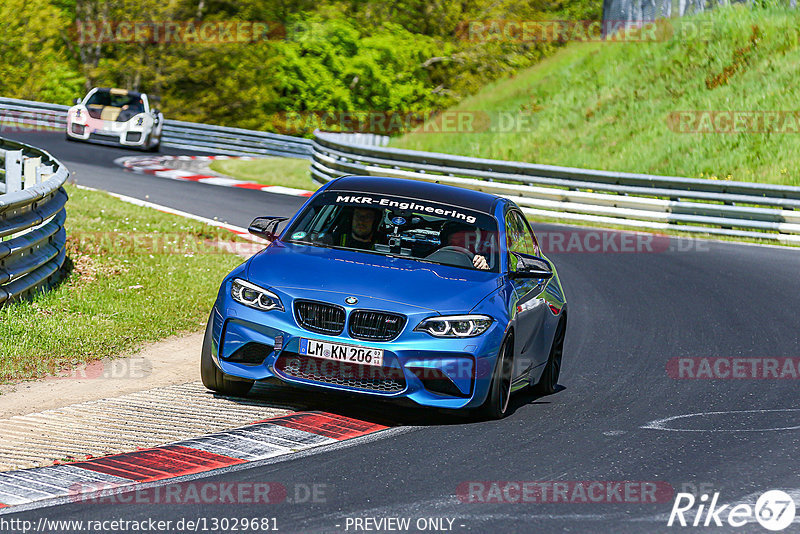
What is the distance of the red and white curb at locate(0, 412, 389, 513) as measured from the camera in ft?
18.8

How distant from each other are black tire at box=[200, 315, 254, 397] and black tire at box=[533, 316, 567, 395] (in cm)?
238

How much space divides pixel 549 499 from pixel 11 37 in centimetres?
4713

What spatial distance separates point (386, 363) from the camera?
7.24 m

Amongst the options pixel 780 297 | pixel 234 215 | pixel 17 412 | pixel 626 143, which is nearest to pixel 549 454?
pixel 17 412

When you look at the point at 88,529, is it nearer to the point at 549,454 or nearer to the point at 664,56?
the point at 549,454

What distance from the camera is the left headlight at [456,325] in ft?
24.1

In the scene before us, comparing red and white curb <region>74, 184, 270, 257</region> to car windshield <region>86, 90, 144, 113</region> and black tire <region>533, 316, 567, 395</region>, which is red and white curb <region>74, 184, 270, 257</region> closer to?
black tire <region>533, 316, 567, 395</region>

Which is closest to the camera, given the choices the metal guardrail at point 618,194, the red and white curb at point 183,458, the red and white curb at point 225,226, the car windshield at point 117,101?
the red and white curb at point 183,458

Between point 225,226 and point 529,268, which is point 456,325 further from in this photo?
point 225,226

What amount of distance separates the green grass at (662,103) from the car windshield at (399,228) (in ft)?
59.1

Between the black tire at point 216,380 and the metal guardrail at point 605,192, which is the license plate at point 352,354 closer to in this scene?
the black tire at point 216,380

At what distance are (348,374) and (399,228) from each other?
66.0 inches

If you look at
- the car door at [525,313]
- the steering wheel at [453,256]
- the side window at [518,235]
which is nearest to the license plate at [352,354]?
the car door at [525,313]

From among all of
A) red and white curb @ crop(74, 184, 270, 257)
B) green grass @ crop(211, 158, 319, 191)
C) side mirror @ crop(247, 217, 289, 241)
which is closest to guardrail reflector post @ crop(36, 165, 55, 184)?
red and white curb @ crop(74, 184, 270, 257)
